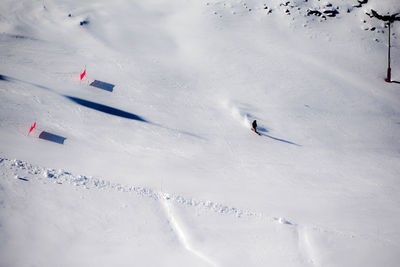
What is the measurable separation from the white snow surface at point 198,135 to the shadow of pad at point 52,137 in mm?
277

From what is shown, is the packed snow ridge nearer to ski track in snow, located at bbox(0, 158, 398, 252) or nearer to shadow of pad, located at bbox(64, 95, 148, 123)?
ski track in snow, located at bbox(0, 158, 398, 252)

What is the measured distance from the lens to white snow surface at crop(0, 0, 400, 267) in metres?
7.95

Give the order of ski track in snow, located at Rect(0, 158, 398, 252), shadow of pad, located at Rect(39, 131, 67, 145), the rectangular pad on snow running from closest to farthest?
1. ski track in snow, located at Rect(0, 158, 398, 252)
2. shadow of pad, located at Rect(39, 131, 67, 145)
3. the rectangular pad on snow

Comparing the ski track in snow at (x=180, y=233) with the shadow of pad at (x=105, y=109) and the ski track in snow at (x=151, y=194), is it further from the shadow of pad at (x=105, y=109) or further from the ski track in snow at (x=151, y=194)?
the shadow of pad at (x=105, y=109)

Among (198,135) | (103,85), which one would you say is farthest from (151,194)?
(103,85)

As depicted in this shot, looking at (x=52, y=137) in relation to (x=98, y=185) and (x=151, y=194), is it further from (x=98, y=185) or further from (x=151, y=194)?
(x=151, y=194)

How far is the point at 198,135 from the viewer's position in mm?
11258

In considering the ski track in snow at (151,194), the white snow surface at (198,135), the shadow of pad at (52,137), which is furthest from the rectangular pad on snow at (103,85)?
the ski track in snow at (151,194)

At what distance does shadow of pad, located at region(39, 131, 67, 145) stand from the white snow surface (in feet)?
0.91

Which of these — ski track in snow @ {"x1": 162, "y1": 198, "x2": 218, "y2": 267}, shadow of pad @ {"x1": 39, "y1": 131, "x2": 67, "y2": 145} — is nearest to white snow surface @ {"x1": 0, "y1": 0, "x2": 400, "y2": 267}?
ski track in snow @ {"x1": 162, "y1": 198, "x2": 218, "y2": 267}

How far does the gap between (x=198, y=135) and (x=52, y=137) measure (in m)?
5.69

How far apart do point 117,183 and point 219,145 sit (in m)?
4.36

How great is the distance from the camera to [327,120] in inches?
509

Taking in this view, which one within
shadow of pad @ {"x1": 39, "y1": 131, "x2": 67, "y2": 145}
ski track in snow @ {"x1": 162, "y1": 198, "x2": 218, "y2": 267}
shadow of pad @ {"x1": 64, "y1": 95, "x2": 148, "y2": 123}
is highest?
shadow of pad @ {"x1": 64, "y1": 95, "x2": 148, "y2": 123}
